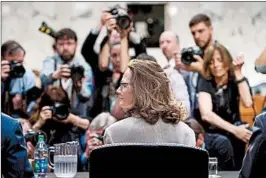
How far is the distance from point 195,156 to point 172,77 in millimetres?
2358

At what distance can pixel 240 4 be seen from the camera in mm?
4227

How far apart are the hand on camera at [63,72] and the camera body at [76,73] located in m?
0.03

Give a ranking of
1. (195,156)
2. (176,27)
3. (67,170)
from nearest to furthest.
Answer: (195,156)
(67,170)
(176,27)

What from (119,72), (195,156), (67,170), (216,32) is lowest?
(67,170)

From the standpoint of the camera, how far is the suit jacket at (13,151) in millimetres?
2227

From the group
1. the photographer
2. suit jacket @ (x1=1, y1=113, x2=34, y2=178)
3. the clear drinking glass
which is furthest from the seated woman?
suit jacket @ (x1=1, y1=113, x2=34, y2=178)

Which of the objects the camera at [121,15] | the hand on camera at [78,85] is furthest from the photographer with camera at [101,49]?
the hand on camera at [78,85]

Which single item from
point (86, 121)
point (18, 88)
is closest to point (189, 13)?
point (86, 121)

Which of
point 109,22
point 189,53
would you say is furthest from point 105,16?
point 189,53

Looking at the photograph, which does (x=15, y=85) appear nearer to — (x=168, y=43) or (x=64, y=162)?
(x=168, y=43)

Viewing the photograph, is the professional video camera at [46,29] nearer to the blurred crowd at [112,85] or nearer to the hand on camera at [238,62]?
the blurred crowd at [112,85]

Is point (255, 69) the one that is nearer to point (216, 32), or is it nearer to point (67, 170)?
point (216, 32)

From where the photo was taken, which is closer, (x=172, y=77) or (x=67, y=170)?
(x=67, y=170)

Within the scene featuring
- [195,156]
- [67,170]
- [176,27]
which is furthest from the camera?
[176,27]
